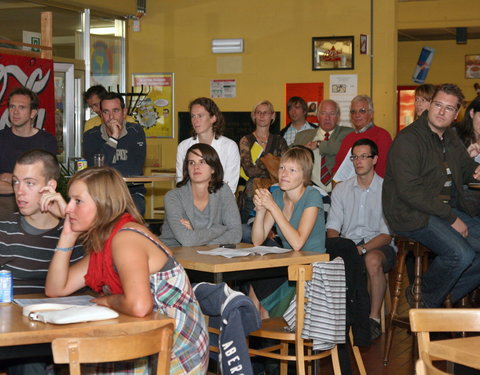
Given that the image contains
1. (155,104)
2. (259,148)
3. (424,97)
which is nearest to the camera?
(424,97)

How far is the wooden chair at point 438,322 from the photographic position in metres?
2.59

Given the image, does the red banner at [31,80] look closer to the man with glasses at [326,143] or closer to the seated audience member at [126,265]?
the man with glasses at [326,143]

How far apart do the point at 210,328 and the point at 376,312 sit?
2320 millimetres

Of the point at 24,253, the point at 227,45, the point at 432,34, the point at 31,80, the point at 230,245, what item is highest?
the point at 432,34

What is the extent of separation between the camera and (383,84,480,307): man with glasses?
4973 mm

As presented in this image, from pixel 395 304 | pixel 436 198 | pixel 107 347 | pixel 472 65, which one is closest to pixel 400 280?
pixel 395 304

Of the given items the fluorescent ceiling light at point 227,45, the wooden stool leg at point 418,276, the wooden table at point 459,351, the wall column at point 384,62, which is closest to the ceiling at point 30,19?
the fluorescent ceiling light at point 227,45

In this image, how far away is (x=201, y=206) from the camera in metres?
5.07

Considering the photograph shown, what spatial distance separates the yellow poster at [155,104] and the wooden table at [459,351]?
846 centimetres

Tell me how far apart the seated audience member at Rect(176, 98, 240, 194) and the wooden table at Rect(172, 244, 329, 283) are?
1.89 meters

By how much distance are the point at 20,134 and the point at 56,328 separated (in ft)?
13.0

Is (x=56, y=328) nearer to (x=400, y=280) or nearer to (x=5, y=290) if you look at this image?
(x=5, y=290)

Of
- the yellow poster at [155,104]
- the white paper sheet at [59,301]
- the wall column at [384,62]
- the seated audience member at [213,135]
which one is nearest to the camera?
the white paper sheet at [59,301]

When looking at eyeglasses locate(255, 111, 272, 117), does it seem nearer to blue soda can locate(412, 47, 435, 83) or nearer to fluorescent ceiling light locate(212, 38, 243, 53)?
fluorescent ceiling light locate(212, 38, 243, 53)
